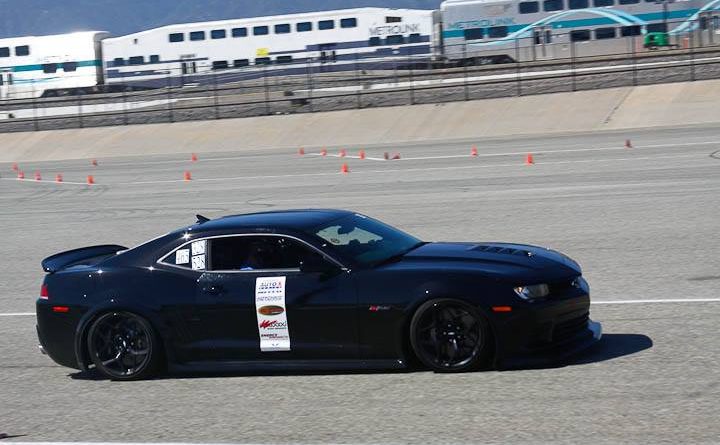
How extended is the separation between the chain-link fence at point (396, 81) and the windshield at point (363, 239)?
1206 inches

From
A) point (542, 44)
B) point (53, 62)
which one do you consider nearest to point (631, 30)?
point (542, 44)

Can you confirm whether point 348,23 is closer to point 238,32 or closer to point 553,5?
point 238,32

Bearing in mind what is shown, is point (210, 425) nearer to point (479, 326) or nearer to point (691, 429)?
point (479, 326)

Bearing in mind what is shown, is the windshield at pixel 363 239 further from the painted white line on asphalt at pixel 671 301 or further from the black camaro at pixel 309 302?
the painted white line on asphalt at pixel 671 301

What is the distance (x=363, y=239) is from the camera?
9.34 m

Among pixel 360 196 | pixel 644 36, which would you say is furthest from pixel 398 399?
pixel 644 36

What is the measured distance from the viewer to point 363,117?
40125mm

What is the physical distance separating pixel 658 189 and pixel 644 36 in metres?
35.5

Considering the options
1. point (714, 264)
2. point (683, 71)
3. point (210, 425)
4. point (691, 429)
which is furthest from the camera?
point (683, 71)

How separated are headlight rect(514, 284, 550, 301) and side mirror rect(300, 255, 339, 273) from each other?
1.43m

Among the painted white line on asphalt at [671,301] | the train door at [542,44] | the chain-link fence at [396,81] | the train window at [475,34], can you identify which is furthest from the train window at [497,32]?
the painted white line on asphalt at [671,301]

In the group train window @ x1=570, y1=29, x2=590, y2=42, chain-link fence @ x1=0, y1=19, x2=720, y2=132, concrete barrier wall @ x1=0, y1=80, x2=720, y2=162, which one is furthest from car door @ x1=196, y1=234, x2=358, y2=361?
train window @ x1=570, y1=29, x2=590, y2=42

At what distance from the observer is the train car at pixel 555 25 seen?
173 feet

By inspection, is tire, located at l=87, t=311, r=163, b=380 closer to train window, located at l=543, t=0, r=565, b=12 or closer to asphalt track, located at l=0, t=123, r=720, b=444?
asphalt track, located at l=0, t=123, r=720, b=444
